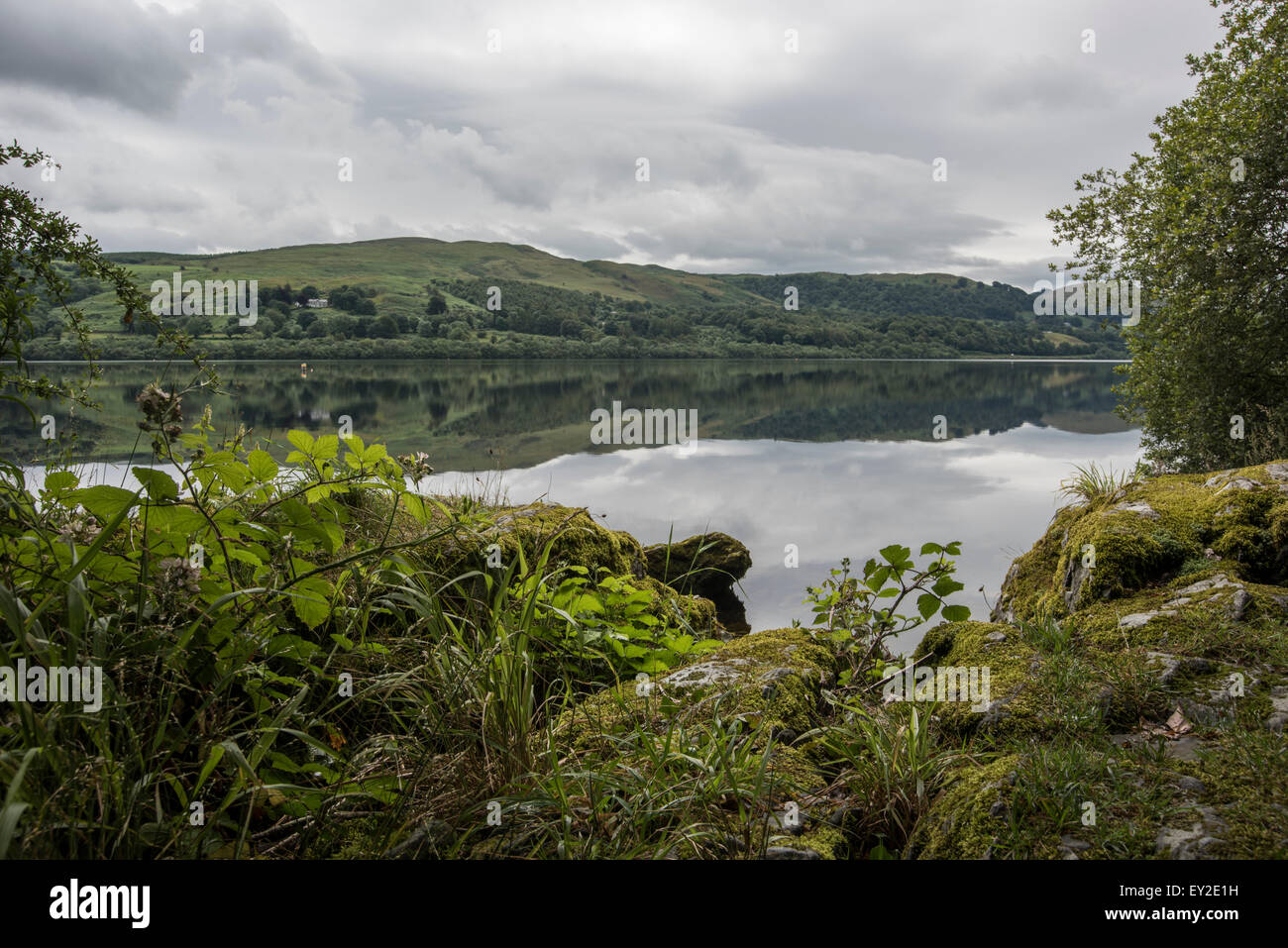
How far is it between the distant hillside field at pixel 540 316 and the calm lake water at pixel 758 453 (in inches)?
396

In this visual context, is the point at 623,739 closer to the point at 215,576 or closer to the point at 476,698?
the point at 476,698

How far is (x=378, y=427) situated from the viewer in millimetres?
23422

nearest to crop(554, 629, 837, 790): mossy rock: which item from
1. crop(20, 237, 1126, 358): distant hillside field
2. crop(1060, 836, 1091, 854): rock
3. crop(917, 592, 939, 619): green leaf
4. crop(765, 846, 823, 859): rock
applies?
crop(765, 846, 823, 859): rock

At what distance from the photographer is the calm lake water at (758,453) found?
1069 cm

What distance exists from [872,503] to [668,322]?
100051 mm

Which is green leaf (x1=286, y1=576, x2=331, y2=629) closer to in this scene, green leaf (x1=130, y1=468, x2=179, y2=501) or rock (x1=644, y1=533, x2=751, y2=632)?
green leaf (x1=130, y1=468, x2=179, y2=501)

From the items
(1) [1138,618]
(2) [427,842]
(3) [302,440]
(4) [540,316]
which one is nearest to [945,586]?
(1) [1138,618]

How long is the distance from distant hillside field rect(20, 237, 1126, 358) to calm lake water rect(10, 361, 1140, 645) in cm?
1006

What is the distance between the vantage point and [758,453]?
66.9 ft

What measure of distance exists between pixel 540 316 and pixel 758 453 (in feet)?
261

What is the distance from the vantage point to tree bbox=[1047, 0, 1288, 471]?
1091cm

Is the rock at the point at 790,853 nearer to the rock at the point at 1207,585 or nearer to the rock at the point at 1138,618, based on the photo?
the rock at the point at 1138,618

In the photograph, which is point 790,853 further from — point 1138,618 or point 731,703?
point 1138,618
